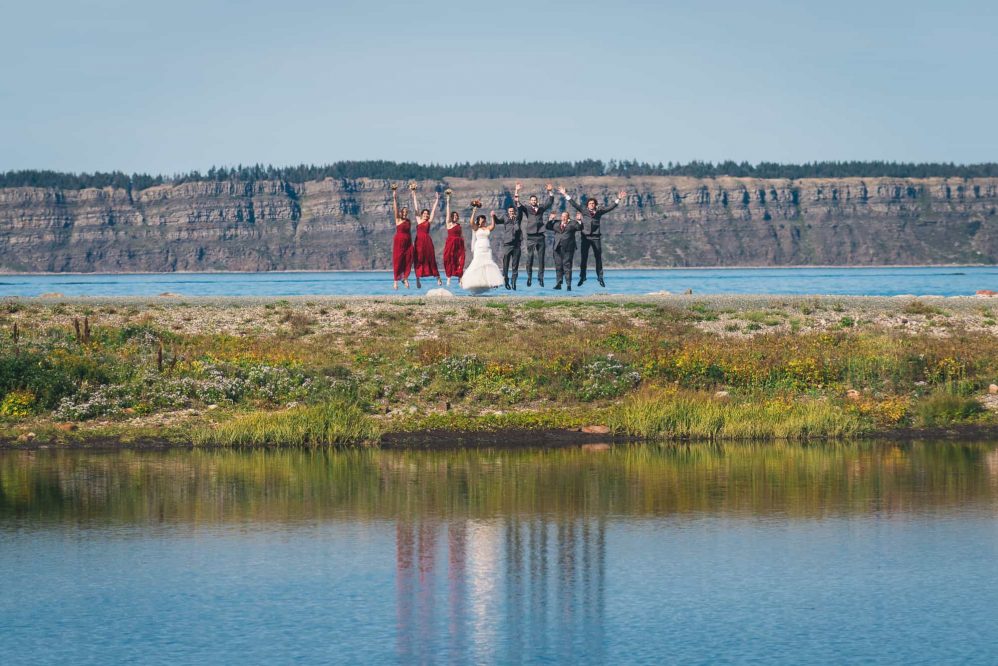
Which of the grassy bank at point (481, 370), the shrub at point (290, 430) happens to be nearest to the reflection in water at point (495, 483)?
the shrub at point (290, 430)

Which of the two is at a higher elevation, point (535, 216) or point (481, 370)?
point (535, 216)

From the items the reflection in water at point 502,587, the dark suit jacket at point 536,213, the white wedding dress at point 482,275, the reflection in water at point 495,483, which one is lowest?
the reflection in water at point 495,483

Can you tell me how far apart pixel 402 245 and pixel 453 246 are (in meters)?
2.42

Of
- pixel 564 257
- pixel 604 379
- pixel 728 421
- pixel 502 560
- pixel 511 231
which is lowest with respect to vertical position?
pixel 728 421

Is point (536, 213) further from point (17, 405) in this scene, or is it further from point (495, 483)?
point (495, 483)

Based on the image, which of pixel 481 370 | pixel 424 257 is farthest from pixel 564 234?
pixel 481 370

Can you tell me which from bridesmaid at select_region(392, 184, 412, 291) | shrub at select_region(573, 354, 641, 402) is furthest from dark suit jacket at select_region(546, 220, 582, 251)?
shrub at select_region(573, 354, 641, 402)

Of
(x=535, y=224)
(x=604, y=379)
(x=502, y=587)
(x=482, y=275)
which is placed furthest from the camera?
(x=482, y=275)

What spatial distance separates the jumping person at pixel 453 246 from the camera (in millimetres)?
43188

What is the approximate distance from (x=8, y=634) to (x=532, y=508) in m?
8.54

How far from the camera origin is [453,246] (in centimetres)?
4525

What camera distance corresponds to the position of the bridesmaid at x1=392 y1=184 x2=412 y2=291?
43875 millimetres

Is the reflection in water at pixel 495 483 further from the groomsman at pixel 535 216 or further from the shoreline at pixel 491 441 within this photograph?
the groomsman at pixel 535 216

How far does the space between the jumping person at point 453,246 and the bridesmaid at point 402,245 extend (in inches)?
50.8
